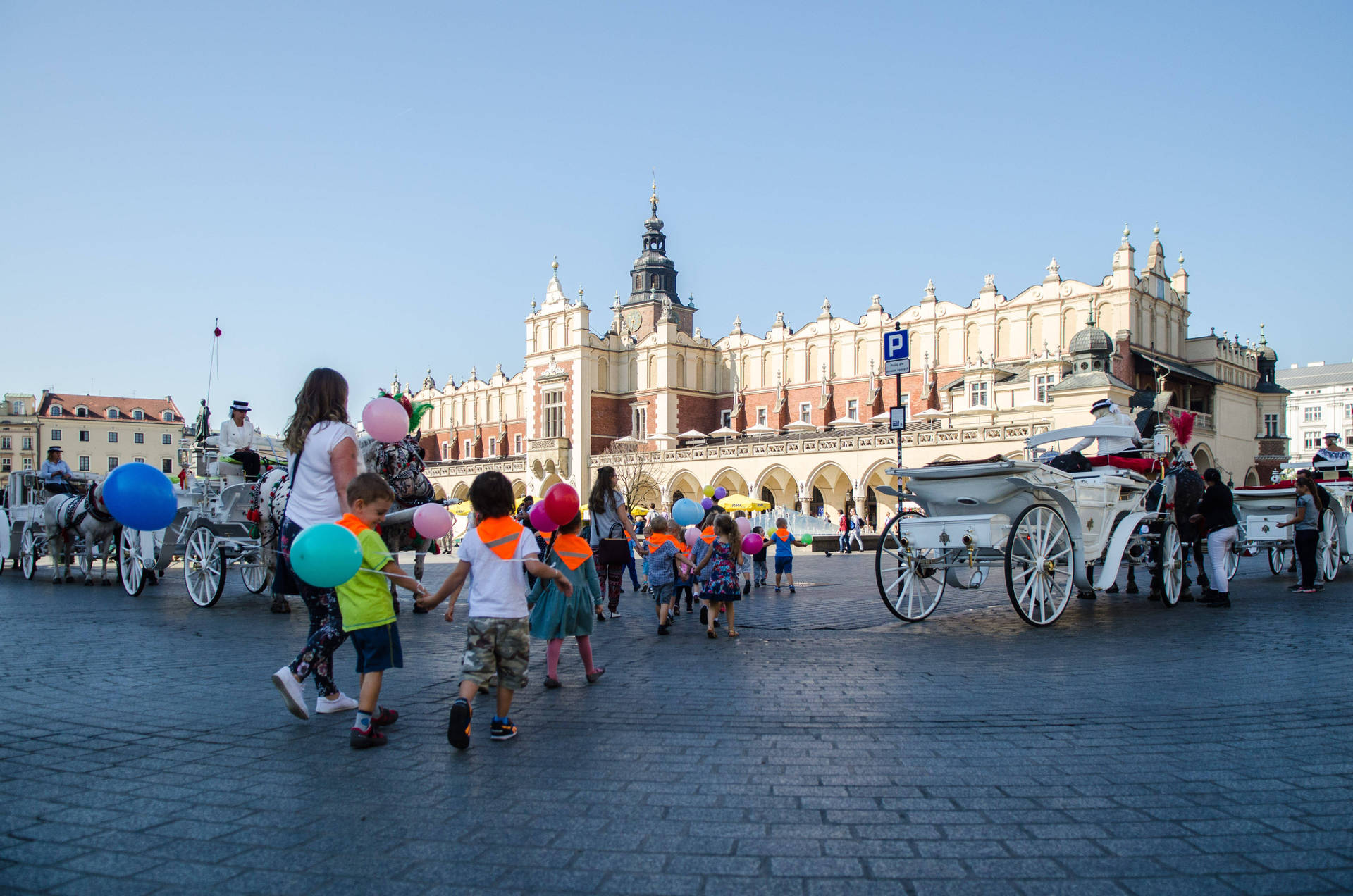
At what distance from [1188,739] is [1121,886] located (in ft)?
6.57

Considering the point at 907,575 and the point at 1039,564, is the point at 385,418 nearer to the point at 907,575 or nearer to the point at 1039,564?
the point at 907,575

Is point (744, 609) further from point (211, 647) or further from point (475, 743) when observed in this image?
point (475, 743)

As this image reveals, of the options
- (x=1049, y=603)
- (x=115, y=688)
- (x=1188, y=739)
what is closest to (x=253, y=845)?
(x=115, y=688)

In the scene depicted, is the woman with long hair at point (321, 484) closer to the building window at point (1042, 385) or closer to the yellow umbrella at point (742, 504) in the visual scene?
the yellow umbrella at point (742, 504)

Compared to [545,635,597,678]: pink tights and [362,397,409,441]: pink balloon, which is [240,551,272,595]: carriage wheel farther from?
[545,635,597,678]: pink tights

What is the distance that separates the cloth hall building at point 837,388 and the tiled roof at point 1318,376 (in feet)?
170

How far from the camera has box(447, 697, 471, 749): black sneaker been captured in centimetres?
425

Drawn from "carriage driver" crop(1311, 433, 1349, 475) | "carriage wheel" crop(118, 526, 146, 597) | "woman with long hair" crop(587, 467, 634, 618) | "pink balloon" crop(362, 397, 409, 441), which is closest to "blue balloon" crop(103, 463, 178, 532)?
"pink balloon" crop(362, 397, 409, 441)

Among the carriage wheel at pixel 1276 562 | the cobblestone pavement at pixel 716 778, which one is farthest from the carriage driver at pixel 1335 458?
the cobblestone pavement at pixel 716 778

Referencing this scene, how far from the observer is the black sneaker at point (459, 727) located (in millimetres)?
4246

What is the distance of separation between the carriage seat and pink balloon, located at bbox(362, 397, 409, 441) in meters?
7.66

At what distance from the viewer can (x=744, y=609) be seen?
38.4ft

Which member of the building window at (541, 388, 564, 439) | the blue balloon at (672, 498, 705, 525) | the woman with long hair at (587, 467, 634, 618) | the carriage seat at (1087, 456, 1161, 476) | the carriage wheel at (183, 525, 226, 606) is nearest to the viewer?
the woman with long hair at (587, 467, 634, 618)

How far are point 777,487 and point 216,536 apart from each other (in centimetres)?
3853
